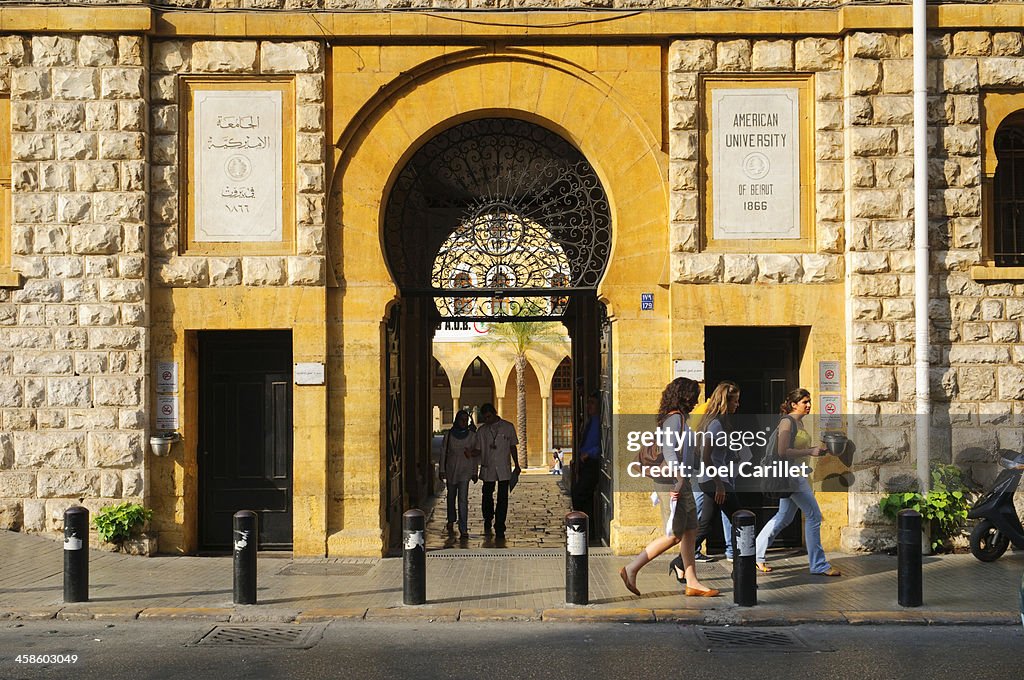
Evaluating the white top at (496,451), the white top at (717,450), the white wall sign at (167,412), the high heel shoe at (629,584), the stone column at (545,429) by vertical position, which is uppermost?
the white wall sign at (167,412)

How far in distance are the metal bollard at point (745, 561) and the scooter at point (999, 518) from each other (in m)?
3.36

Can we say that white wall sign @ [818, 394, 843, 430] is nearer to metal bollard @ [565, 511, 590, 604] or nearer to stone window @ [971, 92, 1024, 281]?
stone window @ [971, 92, 1024, 281]

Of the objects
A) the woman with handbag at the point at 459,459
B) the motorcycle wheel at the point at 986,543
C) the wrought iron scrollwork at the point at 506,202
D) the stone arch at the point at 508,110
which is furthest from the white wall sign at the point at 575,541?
the woman with handbag at the point at 459,459

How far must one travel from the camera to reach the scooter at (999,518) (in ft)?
36.7

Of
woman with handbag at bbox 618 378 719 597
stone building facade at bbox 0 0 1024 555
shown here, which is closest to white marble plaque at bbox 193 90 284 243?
stone building facade at bbox 0 0 1024 555

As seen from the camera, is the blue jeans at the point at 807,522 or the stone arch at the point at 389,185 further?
the stone arch at the point at 389,185

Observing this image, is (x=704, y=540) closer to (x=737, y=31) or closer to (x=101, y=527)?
(x=737, y=31)

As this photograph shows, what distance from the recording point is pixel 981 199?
482 inches

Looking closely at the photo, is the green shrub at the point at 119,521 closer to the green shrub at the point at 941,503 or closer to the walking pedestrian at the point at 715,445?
the walking pedestrian at the point at 715,445

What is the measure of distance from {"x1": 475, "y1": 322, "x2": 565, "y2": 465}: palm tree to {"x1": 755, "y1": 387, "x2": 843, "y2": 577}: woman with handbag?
3163 cm

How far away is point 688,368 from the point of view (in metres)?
12.1

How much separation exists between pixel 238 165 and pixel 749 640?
25.5 ft

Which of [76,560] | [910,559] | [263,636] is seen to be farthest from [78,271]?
[910,559]

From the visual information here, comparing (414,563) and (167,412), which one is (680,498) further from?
(167,412)
